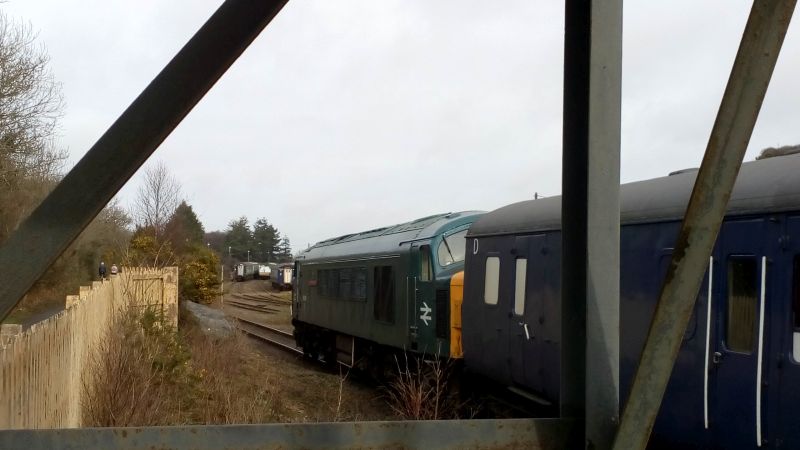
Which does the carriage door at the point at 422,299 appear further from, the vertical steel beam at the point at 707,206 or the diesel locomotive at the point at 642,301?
the vertical steel beam at the point at 707,206

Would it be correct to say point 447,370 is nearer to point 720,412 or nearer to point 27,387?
point 720,412

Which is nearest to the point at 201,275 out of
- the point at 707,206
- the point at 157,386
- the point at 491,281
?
the point at 157,386

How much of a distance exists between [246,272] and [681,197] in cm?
7599

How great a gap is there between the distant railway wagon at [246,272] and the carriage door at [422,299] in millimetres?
68020

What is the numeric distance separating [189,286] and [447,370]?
19970 mm

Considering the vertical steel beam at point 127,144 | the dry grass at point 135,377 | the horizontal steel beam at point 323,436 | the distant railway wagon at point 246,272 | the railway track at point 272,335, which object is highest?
the vertical steel beam at point 127,144

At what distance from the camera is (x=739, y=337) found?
573cm

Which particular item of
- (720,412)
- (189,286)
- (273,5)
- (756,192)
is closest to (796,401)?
(720,412)

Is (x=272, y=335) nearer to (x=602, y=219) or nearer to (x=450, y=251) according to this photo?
(x=450, y=251)

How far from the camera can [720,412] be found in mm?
5758

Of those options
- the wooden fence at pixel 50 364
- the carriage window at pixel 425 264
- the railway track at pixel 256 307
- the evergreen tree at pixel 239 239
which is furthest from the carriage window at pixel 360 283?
the evergreen tree at pixel 239 239

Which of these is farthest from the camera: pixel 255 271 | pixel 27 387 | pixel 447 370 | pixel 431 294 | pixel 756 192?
pixel 255 271

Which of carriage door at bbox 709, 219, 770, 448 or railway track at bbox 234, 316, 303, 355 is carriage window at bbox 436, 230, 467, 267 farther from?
railway track at bbox 234, 316, 303, 355

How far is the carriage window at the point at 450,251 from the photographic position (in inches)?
501
